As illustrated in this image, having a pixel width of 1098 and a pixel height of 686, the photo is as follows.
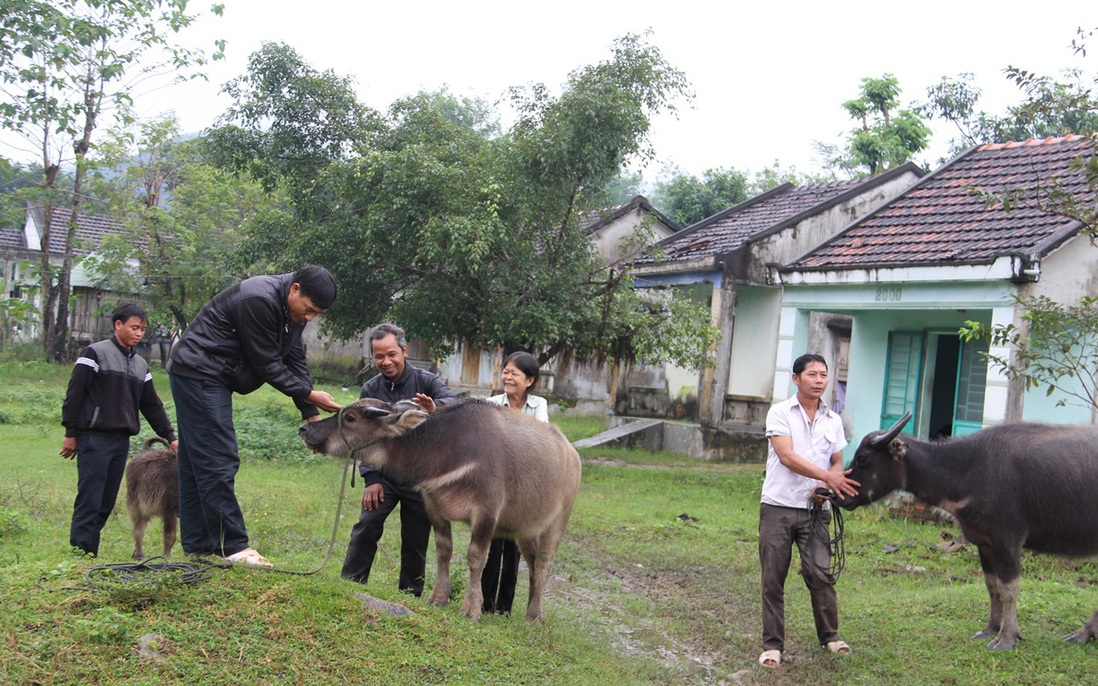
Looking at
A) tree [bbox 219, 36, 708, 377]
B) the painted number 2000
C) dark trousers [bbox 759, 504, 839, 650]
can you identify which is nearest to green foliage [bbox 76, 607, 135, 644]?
dark trousers [bbox 759, 504, 839, 650]

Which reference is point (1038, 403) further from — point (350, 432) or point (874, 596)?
point (350, 432)

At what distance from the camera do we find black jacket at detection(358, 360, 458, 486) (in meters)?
6.46

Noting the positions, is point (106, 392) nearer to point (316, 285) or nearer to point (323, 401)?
point (323, 401)

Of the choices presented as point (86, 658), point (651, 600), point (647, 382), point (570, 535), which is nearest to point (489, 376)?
point (647, 382)

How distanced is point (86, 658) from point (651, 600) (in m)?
4.84

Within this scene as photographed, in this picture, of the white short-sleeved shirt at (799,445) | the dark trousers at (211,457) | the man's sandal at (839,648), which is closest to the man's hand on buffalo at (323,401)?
the dark trousers at (211,457)

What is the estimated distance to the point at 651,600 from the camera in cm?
804

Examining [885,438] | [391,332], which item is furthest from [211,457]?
[885,438]

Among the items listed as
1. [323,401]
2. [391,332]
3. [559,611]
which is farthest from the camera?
[559,611]

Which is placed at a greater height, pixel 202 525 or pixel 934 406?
pixel 934 406

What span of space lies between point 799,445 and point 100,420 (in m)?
4.90

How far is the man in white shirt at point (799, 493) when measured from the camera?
613cm

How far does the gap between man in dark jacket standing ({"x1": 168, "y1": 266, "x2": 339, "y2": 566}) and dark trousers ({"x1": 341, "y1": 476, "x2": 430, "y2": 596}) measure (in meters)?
0.85

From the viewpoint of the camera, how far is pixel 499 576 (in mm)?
6652
